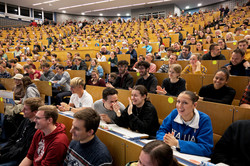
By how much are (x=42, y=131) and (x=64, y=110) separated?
60cm

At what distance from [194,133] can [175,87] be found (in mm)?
1324

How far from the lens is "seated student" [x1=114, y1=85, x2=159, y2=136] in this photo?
1668mm

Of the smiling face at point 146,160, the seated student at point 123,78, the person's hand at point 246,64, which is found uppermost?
the person's hand at point 246,64

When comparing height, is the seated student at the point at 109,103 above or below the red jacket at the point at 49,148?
above

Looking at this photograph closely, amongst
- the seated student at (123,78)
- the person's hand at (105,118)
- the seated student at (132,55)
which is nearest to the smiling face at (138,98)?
the person's hand at (105,118)

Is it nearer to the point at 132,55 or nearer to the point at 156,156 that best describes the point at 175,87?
the point at 156,156

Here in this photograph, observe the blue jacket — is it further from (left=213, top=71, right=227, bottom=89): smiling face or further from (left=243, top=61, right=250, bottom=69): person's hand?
(left=243, top=61, right=250, bottom=69): person's hand

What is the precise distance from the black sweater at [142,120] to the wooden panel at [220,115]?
1.92ft

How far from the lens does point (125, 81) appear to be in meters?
3.40

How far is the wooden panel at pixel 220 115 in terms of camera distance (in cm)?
167

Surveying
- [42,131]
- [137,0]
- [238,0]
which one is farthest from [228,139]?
[238,0]

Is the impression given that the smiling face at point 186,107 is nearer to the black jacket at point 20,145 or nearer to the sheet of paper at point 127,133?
the sheet of paper at point 127,133

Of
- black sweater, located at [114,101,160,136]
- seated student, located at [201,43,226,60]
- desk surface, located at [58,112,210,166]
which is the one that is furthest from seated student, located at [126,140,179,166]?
seated student, located at [201,43,226,60]

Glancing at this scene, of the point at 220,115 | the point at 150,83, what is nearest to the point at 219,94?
the point at 220,115
